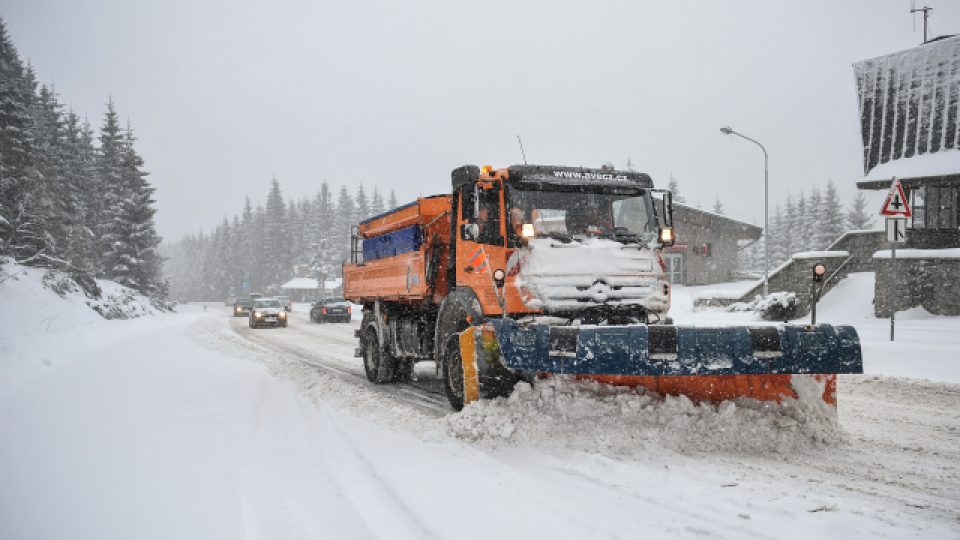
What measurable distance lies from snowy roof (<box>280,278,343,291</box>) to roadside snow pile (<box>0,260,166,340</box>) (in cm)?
5140

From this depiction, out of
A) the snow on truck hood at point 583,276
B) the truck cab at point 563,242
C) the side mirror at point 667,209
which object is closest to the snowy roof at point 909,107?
the side mirror at point 667,209

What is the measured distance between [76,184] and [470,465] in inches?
1964

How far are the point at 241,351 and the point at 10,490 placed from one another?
41.5ft

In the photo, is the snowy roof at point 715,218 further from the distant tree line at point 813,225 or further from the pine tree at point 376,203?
the pine tree at point 376,203

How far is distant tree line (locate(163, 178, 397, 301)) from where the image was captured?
8081cm

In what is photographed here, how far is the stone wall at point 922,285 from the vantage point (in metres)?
15.3

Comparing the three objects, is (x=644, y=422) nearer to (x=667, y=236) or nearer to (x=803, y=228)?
(x=667, y=236)

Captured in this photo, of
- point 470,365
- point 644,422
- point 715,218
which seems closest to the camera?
point 644,422

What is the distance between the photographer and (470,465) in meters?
4.88

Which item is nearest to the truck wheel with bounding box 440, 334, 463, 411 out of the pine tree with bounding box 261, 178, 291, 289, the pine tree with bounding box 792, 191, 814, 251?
the pine tree with bounding box 792, 191, 814, 251

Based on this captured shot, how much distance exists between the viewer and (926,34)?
25.1 meters

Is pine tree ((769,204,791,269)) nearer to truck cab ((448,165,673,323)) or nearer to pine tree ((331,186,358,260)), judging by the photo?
pine tree ((331,186,358,260))

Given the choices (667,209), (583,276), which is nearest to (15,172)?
(583,276)

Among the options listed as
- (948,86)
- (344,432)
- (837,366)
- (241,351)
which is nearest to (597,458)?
(837,366)
